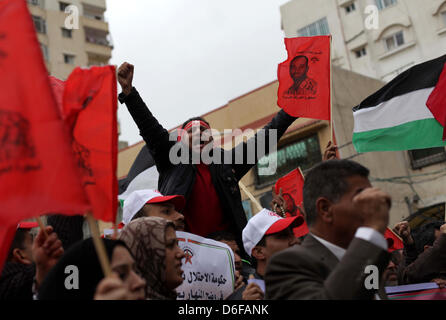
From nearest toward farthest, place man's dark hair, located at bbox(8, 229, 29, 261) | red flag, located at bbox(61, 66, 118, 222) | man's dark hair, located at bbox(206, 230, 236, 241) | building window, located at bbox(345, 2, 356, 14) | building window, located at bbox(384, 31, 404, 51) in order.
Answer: red flag, located at bbox(61, 66, 118, 222) → man's dark hair, located at bbox(8, 229, 29, 261) → man's dark hair, located at bbox(206, 230, 236, 241) → building window, located at bbox(384, 31, 404, 51) → building window, located at bbox(345, 2, 356, 14)

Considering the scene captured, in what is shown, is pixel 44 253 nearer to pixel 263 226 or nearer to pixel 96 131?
pixel 96 131

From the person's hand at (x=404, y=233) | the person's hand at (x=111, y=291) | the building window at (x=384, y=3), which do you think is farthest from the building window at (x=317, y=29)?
the person's hand at (x=111, y=291)

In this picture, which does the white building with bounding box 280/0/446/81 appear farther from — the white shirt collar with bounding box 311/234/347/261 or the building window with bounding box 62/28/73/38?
the white shirt collar with bounding box 311/234/347/261

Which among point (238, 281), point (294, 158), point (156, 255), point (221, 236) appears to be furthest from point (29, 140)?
point (294, 158)

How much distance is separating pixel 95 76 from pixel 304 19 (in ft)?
95.8

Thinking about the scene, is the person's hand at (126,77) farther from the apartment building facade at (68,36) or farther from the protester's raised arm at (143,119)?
the apartment building facade at (68,36)

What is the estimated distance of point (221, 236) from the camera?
4.20 metres

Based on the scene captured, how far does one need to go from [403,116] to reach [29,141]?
4.85 metres

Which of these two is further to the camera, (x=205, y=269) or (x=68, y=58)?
(x=68, y=58)

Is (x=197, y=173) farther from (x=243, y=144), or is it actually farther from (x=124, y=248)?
(x=124, y=248)

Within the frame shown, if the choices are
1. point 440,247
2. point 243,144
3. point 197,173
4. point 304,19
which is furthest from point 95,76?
point 304,19

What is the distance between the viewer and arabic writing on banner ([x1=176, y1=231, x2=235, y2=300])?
360 centimetres

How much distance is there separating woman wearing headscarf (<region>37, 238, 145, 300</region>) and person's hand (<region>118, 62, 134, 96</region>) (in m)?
1.89

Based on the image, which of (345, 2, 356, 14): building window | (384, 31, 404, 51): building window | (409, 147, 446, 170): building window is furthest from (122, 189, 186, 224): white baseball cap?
(345, 2, 356, 14): building window
